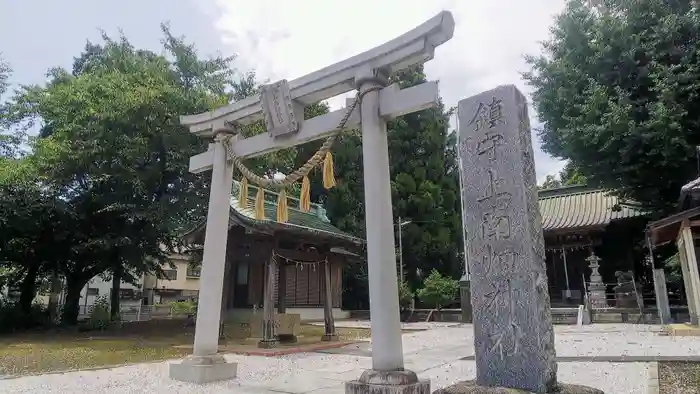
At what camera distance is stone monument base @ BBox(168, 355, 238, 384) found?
24.0ft

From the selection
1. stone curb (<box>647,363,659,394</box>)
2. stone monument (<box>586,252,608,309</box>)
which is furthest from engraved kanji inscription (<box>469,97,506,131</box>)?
stone monument (<box>586,252,608,309</box>)

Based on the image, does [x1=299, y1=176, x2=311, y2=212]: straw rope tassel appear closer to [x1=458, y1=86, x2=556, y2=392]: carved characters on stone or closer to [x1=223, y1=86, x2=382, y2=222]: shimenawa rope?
[x1=223, y1=86, x2=382, y2=222]: shimenawa rope

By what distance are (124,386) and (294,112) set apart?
5022 mm

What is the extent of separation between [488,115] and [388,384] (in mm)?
3253

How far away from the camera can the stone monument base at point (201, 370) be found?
7.30 metres

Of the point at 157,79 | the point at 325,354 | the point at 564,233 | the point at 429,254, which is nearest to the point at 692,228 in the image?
the point at 564,233

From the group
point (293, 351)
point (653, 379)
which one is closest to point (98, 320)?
point (293, 351)

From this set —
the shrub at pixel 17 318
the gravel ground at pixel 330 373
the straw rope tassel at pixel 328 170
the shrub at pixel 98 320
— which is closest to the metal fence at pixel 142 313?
the shrub at pixel 17 318

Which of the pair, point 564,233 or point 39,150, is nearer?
point 39,150

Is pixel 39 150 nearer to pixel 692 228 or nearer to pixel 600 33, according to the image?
pixel 600 33

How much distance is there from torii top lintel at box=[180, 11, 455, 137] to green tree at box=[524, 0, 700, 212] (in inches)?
460

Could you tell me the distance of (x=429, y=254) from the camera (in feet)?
90.4

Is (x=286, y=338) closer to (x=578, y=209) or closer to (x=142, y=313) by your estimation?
(x=142, y=313)

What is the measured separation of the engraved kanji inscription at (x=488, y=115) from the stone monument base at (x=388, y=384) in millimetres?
2985
